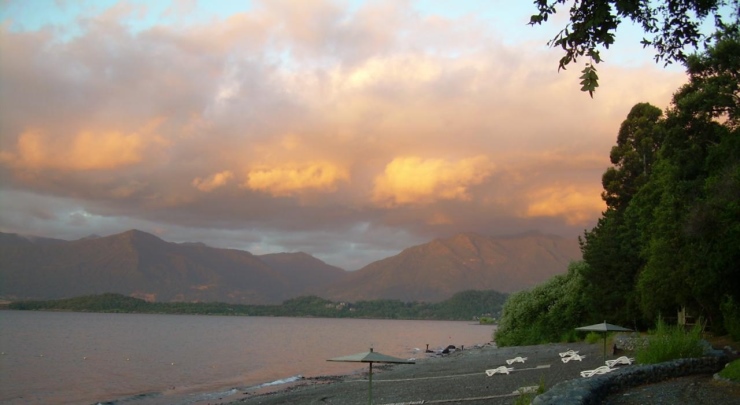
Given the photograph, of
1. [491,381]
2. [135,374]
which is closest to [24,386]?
[135,374]

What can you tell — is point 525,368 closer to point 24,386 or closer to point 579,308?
point 579,308

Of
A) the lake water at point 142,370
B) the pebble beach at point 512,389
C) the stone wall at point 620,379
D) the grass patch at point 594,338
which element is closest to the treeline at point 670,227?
the grass patch at point 594,338

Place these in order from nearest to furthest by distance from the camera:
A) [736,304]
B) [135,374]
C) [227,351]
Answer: [736,304]
[135,374]
[227,351]

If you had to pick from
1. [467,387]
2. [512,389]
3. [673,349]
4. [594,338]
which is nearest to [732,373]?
[673,349]

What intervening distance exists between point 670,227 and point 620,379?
53.2 feet

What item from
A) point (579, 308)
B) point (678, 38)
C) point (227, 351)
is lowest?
point (227, 351)

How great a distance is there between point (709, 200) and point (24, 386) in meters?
39.4

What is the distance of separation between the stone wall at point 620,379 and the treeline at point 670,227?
259 inches

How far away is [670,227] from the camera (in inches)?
1170

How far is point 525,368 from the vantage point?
86.4ft

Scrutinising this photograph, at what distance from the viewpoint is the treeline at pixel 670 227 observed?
2464cm

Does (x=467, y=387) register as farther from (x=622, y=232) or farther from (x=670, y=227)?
(x=622, y=232)

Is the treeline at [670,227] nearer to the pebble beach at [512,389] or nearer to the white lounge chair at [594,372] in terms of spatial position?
the pebble beach at [512,389]

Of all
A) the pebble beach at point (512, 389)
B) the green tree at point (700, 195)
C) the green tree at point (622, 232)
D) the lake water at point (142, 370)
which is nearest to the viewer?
the pebble beach at point (512, 389)
